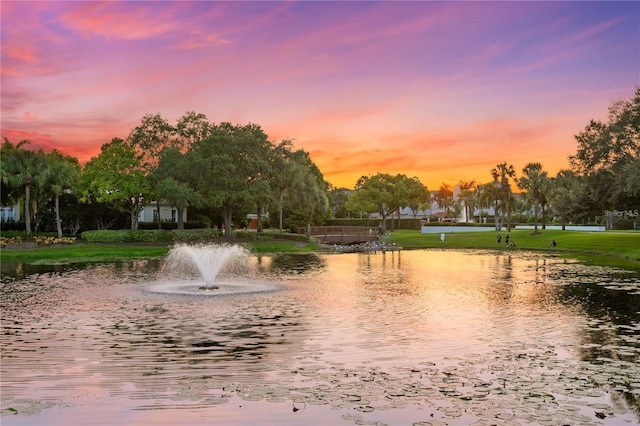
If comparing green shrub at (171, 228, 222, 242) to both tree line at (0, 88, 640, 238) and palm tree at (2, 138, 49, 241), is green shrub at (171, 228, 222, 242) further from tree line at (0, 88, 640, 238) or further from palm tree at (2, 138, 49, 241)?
palm tree at (2, 138, 49, 241)

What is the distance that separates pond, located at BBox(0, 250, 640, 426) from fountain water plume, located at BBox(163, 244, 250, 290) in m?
4.16

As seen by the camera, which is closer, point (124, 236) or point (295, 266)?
point (295, 266)

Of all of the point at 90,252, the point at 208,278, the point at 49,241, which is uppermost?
the point at 49,241

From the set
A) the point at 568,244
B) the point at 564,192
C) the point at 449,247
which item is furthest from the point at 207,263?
the point at 564,192

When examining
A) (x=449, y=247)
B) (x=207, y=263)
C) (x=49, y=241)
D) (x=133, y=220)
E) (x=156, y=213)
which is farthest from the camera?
(x=156, y=213)

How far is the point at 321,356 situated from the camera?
15.5 m

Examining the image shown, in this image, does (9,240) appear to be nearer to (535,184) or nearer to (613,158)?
(613,158)

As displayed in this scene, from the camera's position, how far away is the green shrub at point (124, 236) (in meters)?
67.9

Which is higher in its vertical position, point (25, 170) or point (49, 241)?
point (25, 170)

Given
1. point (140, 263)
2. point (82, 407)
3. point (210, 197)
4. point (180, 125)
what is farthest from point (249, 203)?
point (82, 407)

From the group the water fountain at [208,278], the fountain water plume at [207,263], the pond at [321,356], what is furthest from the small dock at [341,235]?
the pond at [321,356]

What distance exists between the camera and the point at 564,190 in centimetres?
10138

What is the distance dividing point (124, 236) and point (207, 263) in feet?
112

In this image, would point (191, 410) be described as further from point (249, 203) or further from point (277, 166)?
point (277, 166)
